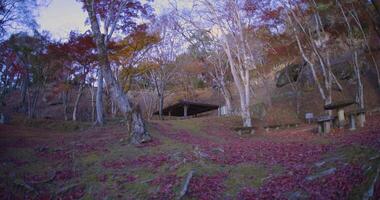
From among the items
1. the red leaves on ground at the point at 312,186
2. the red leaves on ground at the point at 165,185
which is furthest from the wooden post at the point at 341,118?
the red leaves on ground at the point at 165,185

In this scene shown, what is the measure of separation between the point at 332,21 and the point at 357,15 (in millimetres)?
2137

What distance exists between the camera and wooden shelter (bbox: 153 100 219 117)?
1080 inches

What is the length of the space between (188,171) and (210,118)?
16.0 meters

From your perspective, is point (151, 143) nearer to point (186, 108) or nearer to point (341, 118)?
point (341, 118)

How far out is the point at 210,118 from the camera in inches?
928

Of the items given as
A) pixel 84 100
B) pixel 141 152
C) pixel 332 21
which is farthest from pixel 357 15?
pixel 84 100

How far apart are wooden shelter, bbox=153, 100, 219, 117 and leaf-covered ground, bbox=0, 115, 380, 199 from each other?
624 inches

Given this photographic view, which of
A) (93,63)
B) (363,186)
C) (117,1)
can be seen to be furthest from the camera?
(93,63)

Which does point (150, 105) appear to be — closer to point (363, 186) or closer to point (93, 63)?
point (93, 63)

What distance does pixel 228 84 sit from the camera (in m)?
41.3

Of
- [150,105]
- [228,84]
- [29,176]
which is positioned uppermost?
[228,84]

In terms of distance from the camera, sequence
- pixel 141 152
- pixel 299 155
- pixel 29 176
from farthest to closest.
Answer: pixel 141 152
pixel 299 155
pixel 29 176

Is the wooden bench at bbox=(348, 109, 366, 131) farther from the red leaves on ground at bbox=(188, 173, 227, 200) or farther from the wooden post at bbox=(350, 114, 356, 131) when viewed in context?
the red leaves on ground at bbox=(188, 173, 227, 200)

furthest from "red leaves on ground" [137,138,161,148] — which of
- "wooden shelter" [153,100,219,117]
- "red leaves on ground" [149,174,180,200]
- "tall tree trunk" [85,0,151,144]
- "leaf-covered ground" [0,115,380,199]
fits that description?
"wooden shelter" [153,100,219,117]
